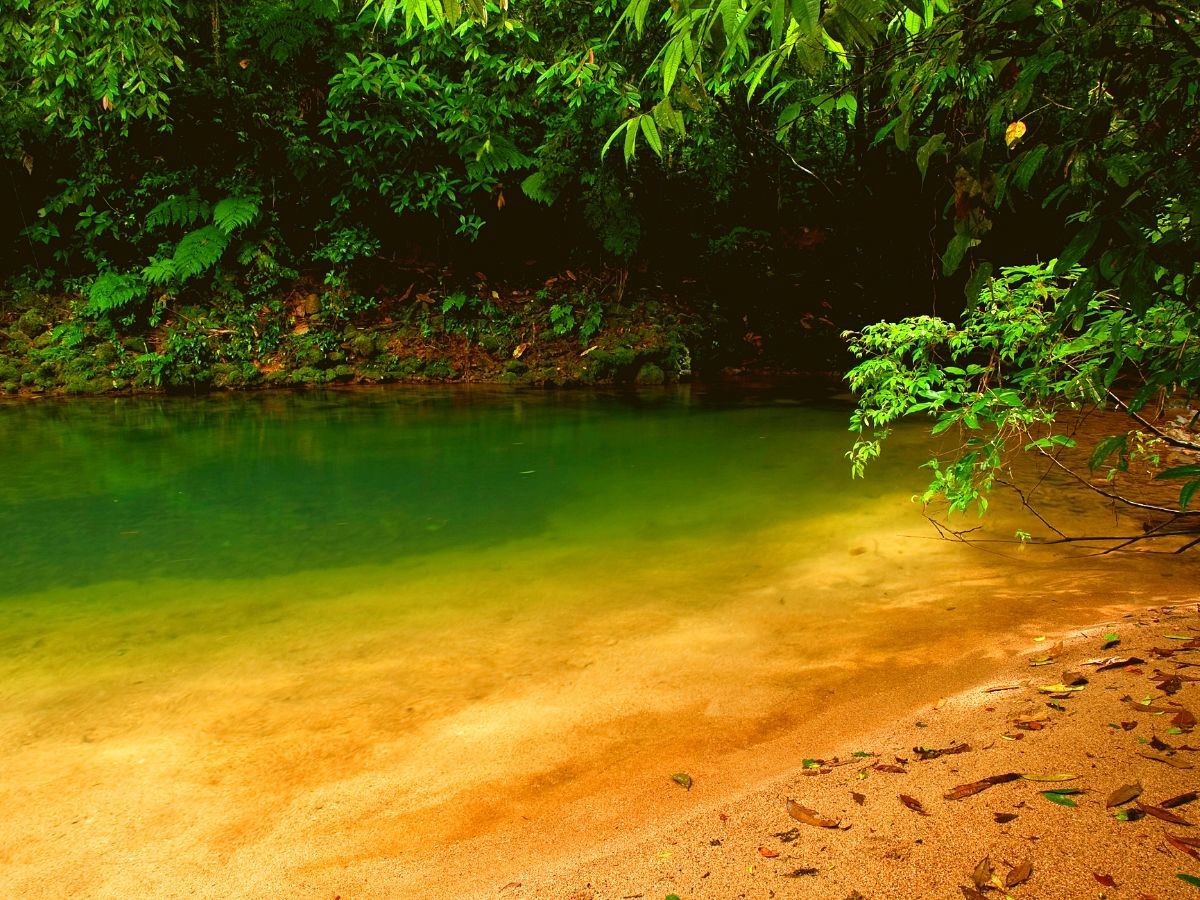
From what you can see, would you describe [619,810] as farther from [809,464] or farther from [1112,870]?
Result: [809,464]

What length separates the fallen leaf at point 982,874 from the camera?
140 cm

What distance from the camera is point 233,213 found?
1097cm

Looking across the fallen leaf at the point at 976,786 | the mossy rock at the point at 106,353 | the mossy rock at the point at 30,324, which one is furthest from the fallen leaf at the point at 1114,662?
the mossy rock at the point at 30,324

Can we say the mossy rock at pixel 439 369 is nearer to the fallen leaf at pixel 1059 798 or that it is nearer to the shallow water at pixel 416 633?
the shallow water at pixel 416 633

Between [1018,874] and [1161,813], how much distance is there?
0.34 metres

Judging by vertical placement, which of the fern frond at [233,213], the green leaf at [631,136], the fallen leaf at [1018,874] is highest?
the fern frond at [233,213]

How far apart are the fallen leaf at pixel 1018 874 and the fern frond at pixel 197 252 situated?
11.7 m

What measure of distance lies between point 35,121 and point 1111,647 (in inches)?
507

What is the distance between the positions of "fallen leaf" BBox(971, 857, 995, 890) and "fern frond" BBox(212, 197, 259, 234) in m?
11.7

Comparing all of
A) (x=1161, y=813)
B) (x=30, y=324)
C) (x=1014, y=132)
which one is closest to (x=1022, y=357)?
(x=1014, y=132)

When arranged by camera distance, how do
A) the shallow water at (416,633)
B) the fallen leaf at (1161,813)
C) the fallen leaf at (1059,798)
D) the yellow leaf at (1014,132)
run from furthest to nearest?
the shallow water at (416,633), the yellow leaf at (1014,132), the fallen leaf at (1059,798), the fallen leaf at (1161,813)

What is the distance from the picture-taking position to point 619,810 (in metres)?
2.09

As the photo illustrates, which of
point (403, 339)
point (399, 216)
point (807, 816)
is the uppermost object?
point (399, 216)

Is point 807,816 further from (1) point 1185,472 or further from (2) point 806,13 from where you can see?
(2) point 806,13
